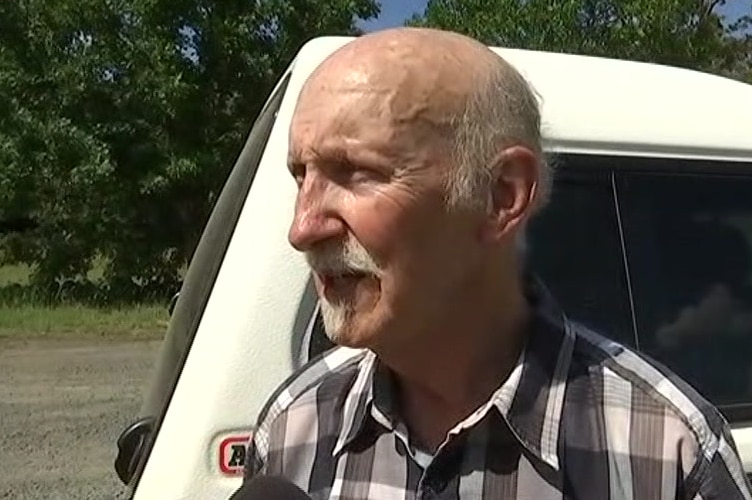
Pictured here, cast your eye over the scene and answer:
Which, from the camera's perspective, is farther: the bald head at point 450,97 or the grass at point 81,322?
the grass at point 81,322

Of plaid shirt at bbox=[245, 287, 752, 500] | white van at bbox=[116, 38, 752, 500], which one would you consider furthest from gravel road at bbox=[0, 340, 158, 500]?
plaid shirt at bbox=[245, 287, 752, 500]

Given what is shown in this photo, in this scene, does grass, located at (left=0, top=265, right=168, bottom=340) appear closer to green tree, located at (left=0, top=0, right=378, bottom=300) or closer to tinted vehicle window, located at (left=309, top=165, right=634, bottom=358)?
green tree, located at (left=0, top=0, right=378, bottom=300)

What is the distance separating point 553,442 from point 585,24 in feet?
65.6

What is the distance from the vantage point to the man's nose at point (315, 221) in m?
1.64

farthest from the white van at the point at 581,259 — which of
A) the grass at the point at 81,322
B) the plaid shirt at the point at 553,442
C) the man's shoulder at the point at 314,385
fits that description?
the grass at the point at 81,322

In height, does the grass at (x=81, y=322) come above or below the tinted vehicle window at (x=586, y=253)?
below

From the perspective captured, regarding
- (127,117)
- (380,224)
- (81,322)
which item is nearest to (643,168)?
(380,224)

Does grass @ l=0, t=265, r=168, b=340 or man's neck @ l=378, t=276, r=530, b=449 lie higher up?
man's neck @ l=378, t=276, r=530, b=449

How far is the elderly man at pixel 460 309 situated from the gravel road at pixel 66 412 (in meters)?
6.61

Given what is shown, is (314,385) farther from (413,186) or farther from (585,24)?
(585,24)

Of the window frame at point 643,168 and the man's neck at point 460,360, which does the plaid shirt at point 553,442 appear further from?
the window frame at point 643,168

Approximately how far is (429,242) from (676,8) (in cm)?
1991

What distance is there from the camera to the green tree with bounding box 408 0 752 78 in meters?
20.0

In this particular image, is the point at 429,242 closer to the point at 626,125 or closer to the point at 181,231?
the point at 626,125
